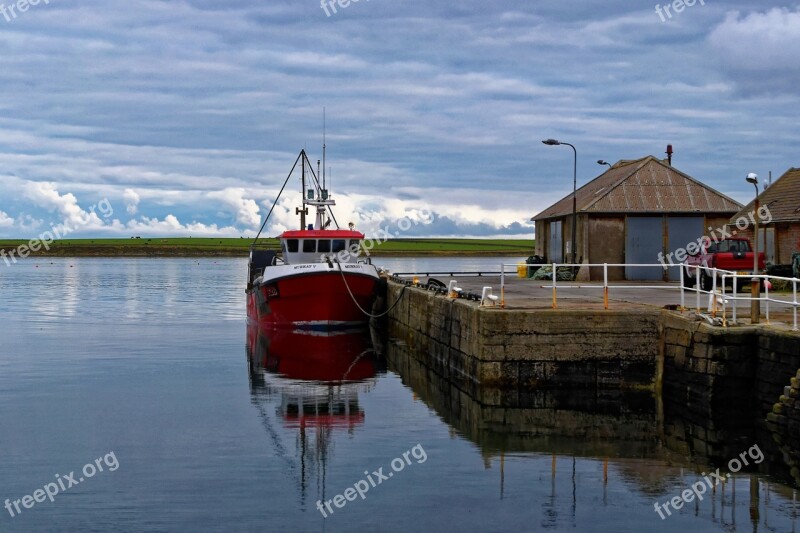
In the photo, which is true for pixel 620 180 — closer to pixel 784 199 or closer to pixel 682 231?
pixel 682 231

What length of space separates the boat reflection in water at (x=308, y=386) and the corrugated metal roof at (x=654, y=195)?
442 inches

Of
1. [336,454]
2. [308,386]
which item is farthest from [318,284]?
[336,454]

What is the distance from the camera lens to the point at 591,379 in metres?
21.2

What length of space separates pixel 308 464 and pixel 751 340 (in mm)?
7952

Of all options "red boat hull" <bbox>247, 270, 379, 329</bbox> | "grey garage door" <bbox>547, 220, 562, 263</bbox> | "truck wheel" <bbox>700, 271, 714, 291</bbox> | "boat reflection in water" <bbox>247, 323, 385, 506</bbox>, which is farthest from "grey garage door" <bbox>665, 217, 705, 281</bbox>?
"boat reflection in water" <bbox>247, 323, 385, 506</bbox>

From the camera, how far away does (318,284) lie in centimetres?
3609

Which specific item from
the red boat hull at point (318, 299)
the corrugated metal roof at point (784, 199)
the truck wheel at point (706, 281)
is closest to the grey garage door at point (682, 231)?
the corrugated metal roof at point (784, 199)

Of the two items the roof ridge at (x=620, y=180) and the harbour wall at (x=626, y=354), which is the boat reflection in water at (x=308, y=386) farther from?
the roof ridge at (x=620, y=180)

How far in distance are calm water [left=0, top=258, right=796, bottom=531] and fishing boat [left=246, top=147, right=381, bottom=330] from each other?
6.76m

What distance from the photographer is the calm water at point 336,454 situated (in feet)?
44.0

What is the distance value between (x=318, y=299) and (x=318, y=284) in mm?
807

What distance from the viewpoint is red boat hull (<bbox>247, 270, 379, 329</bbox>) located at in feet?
119

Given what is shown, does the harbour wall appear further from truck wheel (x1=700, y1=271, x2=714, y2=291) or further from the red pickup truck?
the red pickup truck

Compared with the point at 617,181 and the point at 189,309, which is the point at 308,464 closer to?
the point at 617,181
